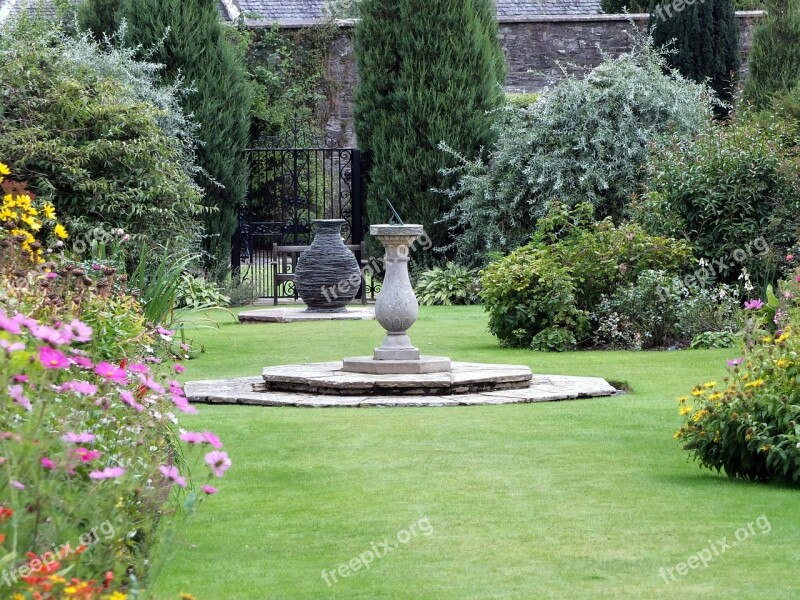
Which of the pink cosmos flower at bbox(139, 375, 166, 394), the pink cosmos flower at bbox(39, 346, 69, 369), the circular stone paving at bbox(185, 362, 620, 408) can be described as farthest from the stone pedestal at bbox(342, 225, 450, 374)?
the pink cosmos flower at bbox(39, 346, 69, 369)

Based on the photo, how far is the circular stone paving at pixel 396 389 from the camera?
9875mm

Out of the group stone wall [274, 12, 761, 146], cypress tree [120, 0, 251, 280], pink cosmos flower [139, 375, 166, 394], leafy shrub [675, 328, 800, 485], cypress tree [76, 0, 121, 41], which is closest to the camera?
pink cosmos flower [139, 375, 166, 394]

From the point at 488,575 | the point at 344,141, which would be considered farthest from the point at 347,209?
the point at 488,575

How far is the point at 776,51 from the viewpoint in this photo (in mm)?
24094

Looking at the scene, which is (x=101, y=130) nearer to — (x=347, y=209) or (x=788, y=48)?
(x=347, y=209)

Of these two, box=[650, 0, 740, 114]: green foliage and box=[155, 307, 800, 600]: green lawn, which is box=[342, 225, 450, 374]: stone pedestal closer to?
box=[155, 307, 800, 600]: green lawn

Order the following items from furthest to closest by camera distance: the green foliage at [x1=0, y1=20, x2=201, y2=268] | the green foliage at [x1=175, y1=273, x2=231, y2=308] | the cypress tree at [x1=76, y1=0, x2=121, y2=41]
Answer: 1. the cypress tree at [x1=76, y1=0, x2=121, y2=41]
2. the green foliage at [x1=175, y1=273, x2=231, y2=308]
3. the green foliage at [x1=0, y1=20, x2=201, y2=268]

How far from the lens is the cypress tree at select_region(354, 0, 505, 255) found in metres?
20.5

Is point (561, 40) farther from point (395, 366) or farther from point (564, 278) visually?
point (395, 366)

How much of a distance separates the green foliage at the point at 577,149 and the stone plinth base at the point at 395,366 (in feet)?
29.0

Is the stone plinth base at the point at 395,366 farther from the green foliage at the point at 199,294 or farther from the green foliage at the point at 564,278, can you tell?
the green foliage at the point at 199,294

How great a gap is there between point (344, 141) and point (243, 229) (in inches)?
173

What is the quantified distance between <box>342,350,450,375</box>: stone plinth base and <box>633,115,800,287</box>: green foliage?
5.02m

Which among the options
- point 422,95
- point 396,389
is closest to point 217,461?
point 396,389
